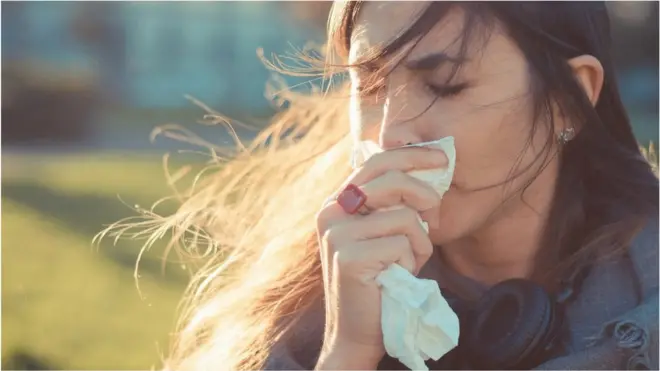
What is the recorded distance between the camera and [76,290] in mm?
4898

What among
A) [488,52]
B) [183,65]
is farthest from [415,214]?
[183,65]

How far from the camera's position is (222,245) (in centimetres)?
280

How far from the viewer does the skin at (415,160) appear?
1.84 metres

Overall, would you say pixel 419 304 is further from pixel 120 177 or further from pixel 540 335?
pixel 120 177

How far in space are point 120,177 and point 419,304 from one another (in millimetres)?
7432

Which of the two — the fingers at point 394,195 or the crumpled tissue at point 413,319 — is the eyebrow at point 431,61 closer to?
the fingers at point 394,195

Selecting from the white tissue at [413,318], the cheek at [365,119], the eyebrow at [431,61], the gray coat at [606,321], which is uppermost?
the eyebrow at [431,61]

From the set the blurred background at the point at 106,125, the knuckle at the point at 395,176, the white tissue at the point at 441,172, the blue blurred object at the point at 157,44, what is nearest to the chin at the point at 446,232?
the white tissue at the point at 441,172

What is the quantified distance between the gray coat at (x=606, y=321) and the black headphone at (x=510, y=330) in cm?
4

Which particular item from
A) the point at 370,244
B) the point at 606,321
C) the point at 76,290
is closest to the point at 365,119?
the point at 370,244

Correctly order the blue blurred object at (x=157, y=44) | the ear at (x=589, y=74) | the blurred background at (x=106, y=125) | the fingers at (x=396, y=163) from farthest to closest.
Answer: the blue blurred object at (x=157, y=44), the blurred background at (x=106, y=125), the ear at (x=589, y=74), the fingers at (x=396, y=163)

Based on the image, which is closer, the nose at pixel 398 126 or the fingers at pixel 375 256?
the fingers at pixel 375 256

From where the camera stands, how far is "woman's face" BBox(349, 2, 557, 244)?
1957 mm

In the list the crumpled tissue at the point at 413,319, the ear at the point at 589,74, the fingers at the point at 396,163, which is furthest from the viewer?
the ear at the point at 589,74
